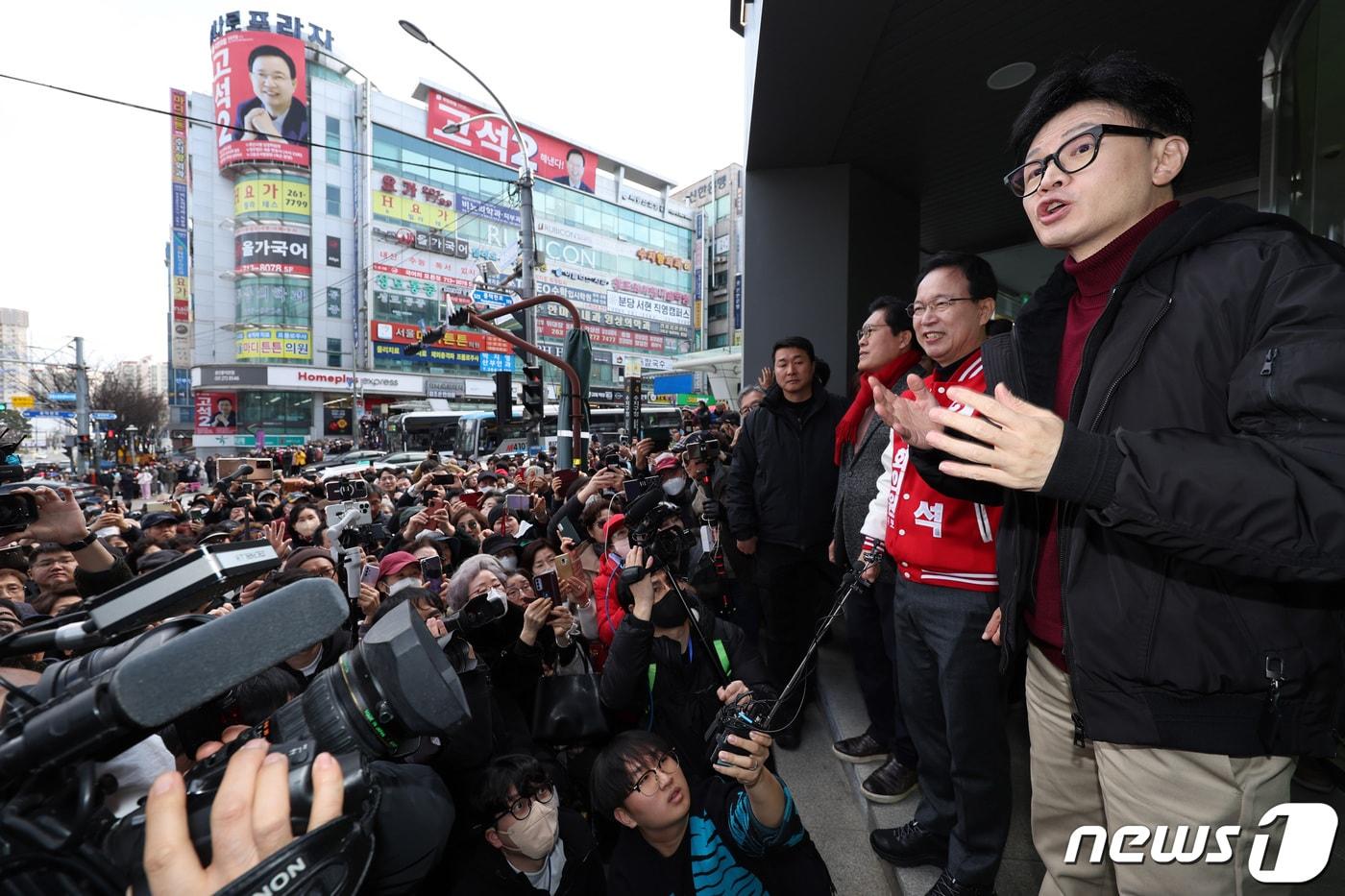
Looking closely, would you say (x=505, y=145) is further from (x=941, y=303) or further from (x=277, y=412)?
(x=941, y=303)

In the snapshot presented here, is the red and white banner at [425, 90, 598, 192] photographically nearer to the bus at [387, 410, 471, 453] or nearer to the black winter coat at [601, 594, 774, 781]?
the bus at [387, 410, 471, 453]

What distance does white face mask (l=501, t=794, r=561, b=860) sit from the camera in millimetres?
2055

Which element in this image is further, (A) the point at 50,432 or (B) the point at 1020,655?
(A) the point at 50,432

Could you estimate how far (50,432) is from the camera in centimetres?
4916

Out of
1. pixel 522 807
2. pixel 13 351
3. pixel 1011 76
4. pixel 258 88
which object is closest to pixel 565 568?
pixel 522 807

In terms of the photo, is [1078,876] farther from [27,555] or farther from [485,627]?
[27,555]

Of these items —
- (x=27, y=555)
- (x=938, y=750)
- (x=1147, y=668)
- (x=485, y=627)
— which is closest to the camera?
(x=1147, y=668)

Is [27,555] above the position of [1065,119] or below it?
below

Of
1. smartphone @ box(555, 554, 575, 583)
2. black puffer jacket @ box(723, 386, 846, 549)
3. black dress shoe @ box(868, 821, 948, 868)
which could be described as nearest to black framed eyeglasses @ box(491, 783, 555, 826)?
black dress shoe @ box(868, 821, 948, 868)

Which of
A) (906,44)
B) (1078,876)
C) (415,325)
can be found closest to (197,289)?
(415,325)

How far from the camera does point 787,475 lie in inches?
140

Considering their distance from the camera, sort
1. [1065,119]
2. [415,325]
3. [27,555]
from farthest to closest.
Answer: [415,325] < [27,555] < [1065,119]

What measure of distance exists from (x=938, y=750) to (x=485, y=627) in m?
1.91

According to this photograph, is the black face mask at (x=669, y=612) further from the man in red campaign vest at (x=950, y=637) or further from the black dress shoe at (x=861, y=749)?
the black dress shoe at (x=861, y=749)
